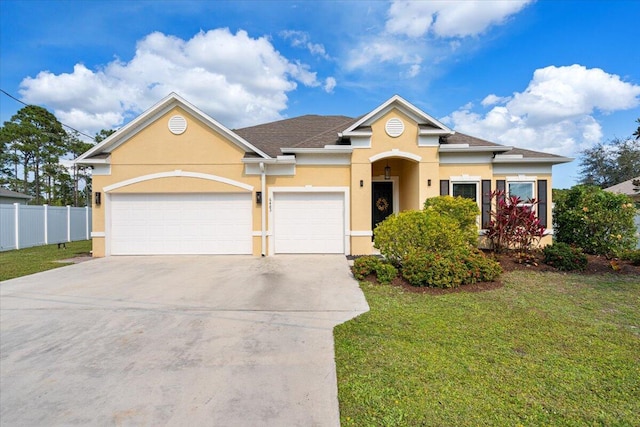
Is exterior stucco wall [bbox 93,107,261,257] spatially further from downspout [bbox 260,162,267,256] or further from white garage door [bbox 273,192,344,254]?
white garage door [bbox 273,192,344,254]

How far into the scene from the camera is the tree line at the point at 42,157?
27.7m

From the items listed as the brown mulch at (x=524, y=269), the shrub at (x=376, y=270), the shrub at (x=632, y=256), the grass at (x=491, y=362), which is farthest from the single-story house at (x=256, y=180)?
the grass at (x=491, y=362)

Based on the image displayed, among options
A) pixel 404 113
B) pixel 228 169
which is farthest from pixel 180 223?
pixel 404 113

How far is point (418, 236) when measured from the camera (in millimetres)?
6898

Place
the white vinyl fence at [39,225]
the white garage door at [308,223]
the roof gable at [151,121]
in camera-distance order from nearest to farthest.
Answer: the roof gable at [151,121]
the white garage door at [308,223]
the white vinyl fence at [39,225]

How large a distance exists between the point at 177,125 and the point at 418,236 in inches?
333

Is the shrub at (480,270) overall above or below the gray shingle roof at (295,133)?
below

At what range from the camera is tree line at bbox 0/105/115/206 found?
27.7 m

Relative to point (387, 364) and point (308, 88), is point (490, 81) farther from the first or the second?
point (387, 364)

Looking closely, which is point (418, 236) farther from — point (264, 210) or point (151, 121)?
point (151, 121)

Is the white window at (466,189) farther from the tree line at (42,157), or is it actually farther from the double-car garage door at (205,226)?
the tree line at (42,157)

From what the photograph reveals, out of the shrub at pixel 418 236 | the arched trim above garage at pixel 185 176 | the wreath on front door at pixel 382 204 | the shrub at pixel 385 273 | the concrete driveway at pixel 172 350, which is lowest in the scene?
the concrete driveway at pixel 172 350

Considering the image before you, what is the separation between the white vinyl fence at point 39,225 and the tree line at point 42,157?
1504 centimetres

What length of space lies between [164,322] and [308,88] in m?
14.0
